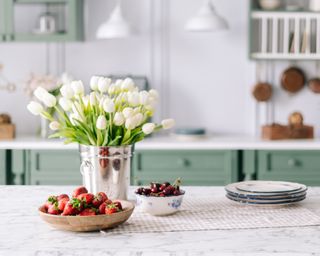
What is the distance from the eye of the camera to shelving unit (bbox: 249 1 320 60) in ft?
15.5

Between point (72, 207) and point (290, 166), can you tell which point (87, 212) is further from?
point (290, 166)

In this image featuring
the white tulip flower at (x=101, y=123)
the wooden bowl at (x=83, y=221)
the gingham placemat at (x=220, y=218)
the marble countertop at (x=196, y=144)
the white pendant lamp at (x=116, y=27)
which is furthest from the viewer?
the white pendant lamp at (x=116, y=27)

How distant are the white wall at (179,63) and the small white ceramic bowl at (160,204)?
9.10 ft

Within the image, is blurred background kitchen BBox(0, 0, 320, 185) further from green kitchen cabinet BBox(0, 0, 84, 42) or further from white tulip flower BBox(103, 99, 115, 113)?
white tulip flower BBox(103, 99, 115, 113)

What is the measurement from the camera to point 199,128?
15.9 feet

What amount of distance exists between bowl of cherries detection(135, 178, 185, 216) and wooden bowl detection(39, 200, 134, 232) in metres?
0.21

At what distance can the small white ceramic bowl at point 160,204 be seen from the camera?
7.41 ft

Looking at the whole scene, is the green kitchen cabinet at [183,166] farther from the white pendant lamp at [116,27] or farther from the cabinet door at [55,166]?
the white pendant lamp at [116,27]

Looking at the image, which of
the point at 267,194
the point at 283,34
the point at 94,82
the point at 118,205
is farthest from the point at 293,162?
the point at 118,205

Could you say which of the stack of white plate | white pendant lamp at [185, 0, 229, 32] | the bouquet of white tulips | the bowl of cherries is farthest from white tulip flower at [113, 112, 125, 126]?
white pendant lamp at [185, 0, 229, 32]

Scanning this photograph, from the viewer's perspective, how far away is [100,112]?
2.46 meters

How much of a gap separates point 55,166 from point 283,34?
6.54 feet

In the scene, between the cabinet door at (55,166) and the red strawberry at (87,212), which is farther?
the cabinet door at (55,166)

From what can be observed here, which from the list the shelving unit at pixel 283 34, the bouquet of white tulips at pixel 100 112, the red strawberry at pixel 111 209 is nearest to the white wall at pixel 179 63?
the shelving unit at pixel 283 34
